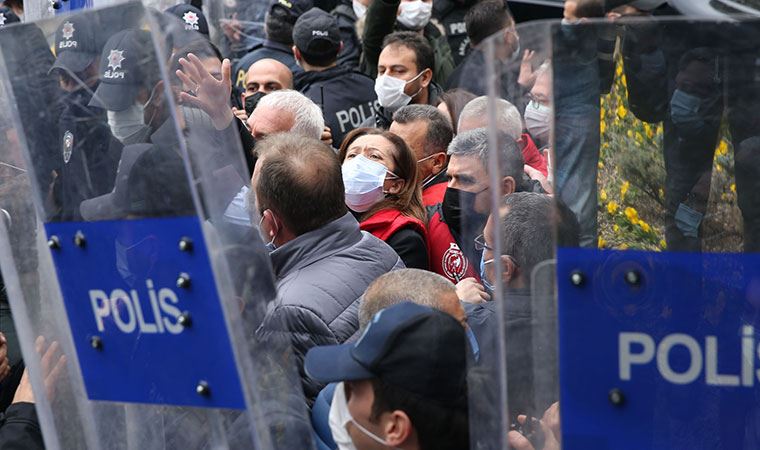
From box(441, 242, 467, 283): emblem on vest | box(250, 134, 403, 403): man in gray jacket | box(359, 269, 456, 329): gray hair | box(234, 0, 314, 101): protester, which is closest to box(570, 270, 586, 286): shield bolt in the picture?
box(359, 269, 456, 329): gray hair

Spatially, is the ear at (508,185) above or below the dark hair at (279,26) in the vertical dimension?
above

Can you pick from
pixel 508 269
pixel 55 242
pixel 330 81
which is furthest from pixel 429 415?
pixel 330 81

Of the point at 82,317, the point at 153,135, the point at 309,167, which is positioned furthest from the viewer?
the point at 309,167

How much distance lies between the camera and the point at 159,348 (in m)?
2.22

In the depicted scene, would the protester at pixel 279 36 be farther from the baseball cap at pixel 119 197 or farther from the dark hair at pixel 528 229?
the dark hair at pixel 528 229

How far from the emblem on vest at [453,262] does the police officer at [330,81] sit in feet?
5.77

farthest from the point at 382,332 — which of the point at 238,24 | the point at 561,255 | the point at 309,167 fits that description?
the point at 238,24

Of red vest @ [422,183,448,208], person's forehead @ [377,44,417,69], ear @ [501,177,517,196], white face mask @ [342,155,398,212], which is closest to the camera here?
ear @ [501,177,517,196]

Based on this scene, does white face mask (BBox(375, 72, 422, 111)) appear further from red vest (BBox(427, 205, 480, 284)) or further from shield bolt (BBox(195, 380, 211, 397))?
shield bolt (BBox(195, 380, 211, 397))

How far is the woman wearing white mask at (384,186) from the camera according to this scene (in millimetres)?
4355

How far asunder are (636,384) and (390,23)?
495 centimetres

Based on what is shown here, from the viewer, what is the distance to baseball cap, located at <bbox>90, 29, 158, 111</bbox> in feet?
6.92

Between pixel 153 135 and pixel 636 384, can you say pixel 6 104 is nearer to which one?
pixel 153 135

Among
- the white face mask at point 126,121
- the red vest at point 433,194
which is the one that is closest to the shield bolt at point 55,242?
the white face mask at point 126,121
